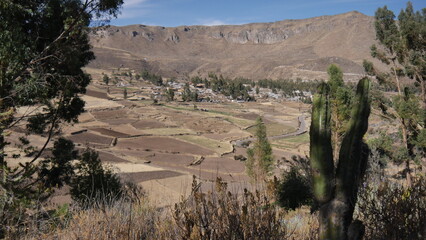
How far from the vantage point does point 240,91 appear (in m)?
158

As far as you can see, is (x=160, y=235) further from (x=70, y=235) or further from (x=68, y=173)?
(x=68, y=173)

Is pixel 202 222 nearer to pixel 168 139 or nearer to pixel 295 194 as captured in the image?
pixel 295 194

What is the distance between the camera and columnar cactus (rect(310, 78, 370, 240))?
160 inches

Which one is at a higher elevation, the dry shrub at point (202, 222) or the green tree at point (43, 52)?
the green tree at point (43, 52)

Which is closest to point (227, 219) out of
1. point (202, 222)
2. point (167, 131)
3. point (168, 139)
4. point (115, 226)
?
point (202, 222)

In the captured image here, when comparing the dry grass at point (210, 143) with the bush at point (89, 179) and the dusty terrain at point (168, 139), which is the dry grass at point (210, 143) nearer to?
the dusty terrain at point (168, 139)

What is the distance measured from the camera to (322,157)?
167 inches

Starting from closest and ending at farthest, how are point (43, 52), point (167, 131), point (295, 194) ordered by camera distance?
point (43, 52), point (295, 194), point (167, 131)

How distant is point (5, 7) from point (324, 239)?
10440 millimetres

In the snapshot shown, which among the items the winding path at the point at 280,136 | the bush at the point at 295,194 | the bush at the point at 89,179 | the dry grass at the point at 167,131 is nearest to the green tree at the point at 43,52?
the bush at the point at 89,179

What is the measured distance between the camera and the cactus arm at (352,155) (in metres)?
4.14

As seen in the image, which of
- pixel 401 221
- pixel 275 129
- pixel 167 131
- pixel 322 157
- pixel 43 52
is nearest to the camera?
pixel 322 157

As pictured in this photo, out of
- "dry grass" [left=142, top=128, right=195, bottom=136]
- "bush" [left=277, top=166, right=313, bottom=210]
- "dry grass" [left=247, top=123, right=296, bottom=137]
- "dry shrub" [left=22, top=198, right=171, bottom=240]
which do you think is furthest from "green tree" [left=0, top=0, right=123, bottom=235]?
"dry grass" [left=247, top=123, right=296, bottom=137]

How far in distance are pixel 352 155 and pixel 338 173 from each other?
298mm
